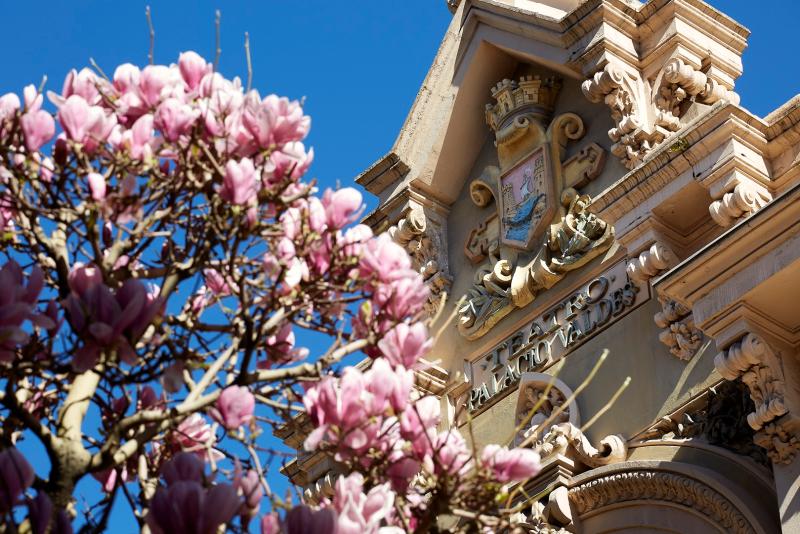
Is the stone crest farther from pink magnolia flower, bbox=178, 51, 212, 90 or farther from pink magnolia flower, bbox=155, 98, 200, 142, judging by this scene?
pink magnolia flower, bbox=155, 98, 200, 142

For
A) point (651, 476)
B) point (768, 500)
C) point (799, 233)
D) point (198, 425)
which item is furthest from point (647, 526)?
point (198, 425)

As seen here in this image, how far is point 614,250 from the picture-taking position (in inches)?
515

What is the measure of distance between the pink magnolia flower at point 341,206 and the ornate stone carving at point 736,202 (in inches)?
215

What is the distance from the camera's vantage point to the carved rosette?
977 centimetres

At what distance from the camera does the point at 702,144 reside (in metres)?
11.8

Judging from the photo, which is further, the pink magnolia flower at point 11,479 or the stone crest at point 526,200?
the stone crest at point 526,200

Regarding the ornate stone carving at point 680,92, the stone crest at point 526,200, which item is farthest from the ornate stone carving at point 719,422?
the stone crest at point 526,200

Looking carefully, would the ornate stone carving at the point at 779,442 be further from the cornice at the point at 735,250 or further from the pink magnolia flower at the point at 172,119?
the pink magnolia flower at the point at 172,119

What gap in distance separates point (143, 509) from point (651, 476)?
6.00 metres

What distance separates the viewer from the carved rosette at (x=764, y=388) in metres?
9.77

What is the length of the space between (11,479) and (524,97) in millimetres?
10767

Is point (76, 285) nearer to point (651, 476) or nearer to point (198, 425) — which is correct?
point (198, 425)

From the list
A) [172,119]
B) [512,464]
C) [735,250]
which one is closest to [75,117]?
[172,119]

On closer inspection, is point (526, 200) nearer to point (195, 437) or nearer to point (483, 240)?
point (483, 240)
